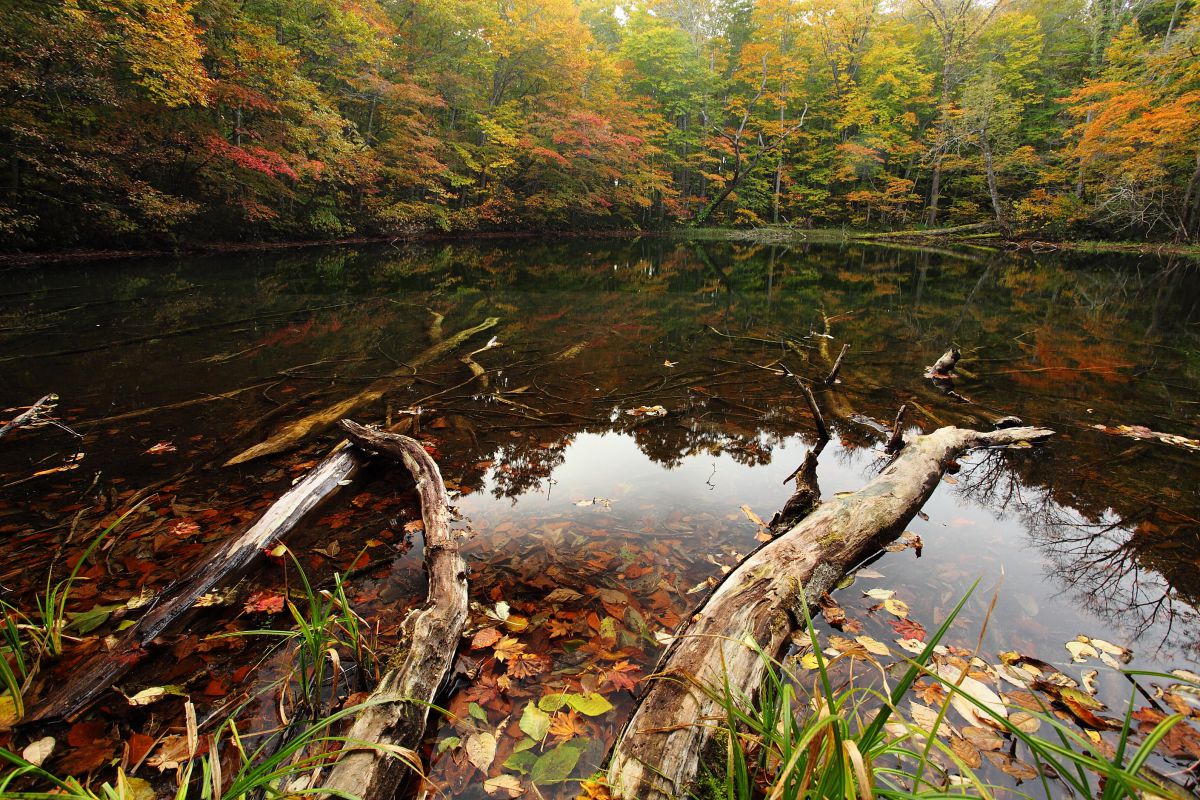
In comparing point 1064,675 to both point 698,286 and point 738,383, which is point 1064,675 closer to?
point 738,383

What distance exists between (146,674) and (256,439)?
2.50 meters

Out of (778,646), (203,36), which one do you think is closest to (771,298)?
(778,646)

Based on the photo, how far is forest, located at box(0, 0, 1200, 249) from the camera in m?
11.6

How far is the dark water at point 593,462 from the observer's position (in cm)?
233

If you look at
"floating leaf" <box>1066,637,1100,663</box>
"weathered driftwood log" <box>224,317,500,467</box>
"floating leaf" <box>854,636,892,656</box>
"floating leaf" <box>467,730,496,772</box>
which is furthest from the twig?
"weathered driftwood log" <box>224,317,500,467</box>

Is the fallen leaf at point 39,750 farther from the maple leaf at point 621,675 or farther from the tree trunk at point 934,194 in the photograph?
the tree trunk at point 934,194

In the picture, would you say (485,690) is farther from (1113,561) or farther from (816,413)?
(1113,561)

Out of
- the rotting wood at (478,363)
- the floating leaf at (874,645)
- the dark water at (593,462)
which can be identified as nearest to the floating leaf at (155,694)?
the dark water at (593,462)

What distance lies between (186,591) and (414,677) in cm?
130

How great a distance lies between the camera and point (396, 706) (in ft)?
5.17

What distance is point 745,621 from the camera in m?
1.91

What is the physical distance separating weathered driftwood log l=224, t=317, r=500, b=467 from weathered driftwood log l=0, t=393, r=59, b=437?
108cm

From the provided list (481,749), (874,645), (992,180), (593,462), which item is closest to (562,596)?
(481,749)

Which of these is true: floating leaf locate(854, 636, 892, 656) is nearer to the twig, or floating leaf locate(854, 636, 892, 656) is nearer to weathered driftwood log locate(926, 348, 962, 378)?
the twig
